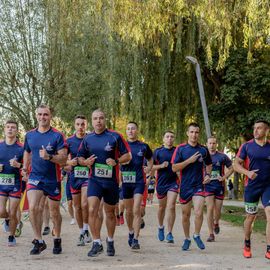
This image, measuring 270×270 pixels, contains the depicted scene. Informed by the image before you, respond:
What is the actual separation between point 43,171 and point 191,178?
247cm

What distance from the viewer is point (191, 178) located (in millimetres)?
9219

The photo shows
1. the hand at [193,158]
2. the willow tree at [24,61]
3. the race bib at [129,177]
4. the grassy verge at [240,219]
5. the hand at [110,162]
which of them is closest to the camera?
the hand at [110,162]

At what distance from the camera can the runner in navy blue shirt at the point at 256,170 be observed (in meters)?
8.28

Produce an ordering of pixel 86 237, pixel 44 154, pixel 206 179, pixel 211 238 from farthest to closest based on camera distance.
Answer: pixel 211 238 → pixel 86 237 → pixel 206 179 → pixel 44 154

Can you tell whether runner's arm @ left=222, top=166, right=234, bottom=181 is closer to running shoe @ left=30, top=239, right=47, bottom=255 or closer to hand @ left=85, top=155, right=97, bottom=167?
hand @ left=85, top=155, right=97, bottom=167

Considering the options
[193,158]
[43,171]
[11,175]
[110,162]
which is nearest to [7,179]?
[11,175]

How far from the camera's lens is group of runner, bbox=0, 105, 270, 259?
27.0ft

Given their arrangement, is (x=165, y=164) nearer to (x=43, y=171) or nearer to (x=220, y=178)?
(x=220, y=178)

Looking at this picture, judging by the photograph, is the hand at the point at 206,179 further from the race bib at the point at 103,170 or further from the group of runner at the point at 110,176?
the race bib at the point at 103,170

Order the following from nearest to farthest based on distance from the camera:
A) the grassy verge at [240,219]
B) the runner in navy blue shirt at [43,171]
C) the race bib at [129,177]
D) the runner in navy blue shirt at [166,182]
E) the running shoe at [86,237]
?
1. the runner in navy blue shirt at [43,171]
2. the race bib at [129,177]
3. the running shoe at [86,237]
4. the runner in navy blue shirt at [166,182]
5. the grassy verge at [240,219]

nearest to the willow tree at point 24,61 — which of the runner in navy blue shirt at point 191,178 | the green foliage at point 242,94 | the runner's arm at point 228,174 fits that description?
the green foliage at point 242,94

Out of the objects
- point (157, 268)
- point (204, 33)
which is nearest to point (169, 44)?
point (204, 33)

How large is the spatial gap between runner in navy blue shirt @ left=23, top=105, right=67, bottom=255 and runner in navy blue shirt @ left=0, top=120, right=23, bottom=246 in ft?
3.78

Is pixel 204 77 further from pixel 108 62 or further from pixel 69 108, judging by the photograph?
pixel 69 108
